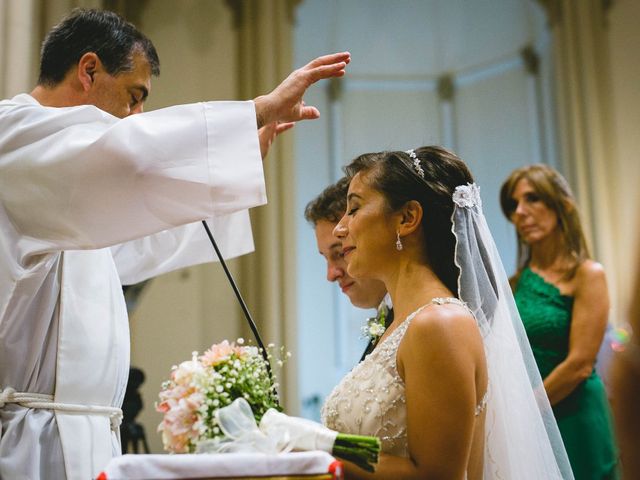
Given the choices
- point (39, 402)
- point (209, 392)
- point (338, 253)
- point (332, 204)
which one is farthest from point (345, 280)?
point (209, 392)

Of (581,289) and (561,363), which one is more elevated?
(581,289)

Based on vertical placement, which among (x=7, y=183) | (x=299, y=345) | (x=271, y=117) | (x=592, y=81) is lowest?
(x=299, y=345)

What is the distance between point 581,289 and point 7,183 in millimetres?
2415

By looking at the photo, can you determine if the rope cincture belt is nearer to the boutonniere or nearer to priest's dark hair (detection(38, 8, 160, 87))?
the boutonniere

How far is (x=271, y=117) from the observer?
7.96ft

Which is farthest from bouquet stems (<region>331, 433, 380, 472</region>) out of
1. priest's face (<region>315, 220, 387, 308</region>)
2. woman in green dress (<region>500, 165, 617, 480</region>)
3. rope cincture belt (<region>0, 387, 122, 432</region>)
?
woman in green dress (<region>500, 165, 617, 480</region>)

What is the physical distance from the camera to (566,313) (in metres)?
3.53

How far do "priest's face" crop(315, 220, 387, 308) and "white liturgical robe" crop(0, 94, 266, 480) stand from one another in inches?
25.9

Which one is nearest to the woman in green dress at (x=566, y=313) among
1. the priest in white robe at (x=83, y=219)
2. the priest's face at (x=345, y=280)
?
the priest's face at (x=345, y=280)

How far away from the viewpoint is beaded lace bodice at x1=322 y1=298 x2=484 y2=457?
198 centimetres

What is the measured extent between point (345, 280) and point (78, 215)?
100 cm

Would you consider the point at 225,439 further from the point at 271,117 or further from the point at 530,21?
the point at 530,21

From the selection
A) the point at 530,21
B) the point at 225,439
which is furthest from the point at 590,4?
the point at 225,439

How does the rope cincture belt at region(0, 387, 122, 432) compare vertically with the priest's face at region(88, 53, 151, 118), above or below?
below
